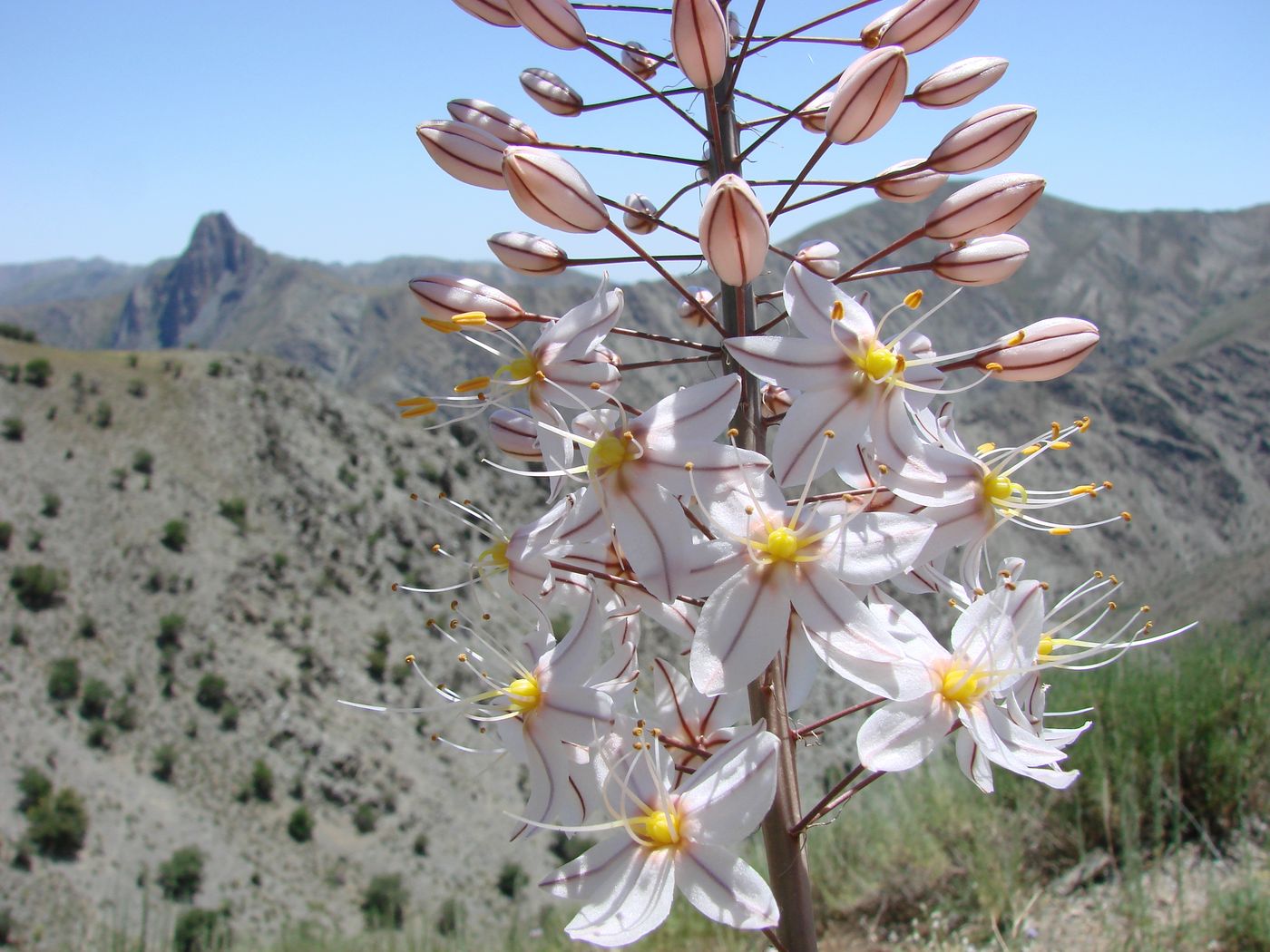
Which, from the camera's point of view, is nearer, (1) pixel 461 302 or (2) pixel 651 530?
(2) pixel 651 530

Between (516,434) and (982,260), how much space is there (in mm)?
1179

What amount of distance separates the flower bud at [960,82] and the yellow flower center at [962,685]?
1.48m

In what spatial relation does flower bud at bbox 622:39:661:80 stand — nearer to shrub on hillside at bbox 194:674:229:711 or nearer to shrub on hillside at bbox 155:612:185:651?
shrub on hillside at bbox 194:674:229:711

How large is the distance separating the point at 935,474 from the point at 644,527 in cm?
59

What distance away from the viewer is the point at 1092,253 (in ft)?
272

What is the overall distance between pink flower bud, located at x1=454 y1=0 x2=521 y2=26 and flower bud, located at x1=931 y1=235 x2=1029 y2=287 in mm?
1258

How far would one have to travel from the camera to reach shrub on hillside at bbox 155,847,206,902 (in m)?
29.1

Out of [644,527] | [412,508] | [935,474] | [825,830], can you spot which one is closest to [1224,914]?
[825,830]

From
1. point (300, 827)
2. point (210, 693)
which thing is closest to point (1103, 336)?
point (300, 827)

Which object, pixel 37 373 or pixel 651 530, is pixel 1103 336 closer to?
pixel 651 530

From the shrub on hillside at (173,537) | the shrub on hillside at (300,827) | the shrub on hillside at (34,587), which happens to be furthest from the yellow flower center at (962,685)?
the shrub on hillside at (173,537)

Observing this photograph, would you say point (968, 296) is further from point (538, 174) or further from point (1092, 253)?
point (538, 174)

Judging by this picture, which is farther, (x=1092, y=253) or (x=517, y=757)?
(x=1092, y=253)

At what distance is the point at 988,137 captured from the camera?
6.87ft
